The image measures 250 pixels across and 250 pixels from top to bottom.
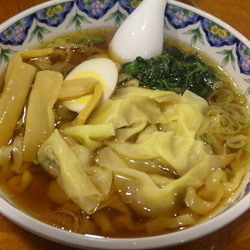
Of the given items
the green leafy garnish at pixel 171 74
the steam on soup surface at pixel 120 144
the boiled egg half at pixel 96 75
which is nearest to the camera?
the steam on soup surface at pixel 120 144

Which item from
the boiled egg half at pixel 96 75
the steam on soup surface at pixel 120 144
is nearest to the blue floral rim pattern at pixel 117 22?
the steam on soup surface at pixel 120 144

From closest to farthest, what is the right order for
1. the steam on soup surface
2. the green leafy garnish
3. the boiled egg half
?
the steam on soup surface, the boiled egg half, the green leafy garnish

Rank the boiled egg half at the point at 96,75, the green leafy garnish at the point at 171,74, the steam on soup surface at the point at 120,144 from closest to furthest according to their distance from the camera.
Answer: the steam on soup surface at the point at 120,144 → the boiled egg half at the point at 96,75 → the green leafy garnish at the point at 171,74

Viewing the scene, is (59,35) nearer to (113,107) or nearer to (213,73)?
(113,107)

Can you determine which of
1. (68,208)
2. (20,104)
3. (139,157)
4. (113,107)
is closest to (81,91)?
(113,107)

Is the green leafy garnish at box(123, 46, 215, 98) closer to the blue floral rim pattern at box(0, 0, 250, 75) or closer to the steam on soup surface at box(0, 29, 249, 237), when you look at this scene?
the steam on soup surface at box(0, 29, 249, 237)

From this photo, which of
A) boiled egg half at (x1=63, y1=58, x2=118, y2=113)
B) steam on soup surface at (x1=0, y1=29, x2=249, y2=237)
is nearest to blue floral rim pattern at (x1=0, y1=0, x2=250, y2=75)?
steam on soup surface at (x1=0, y1=29, x2=249, y2=237)

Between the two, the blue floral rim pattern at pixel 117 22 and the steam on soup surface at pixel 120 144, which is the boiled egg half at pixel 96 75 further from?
the blue floral rim pattern at pixel 117 22
